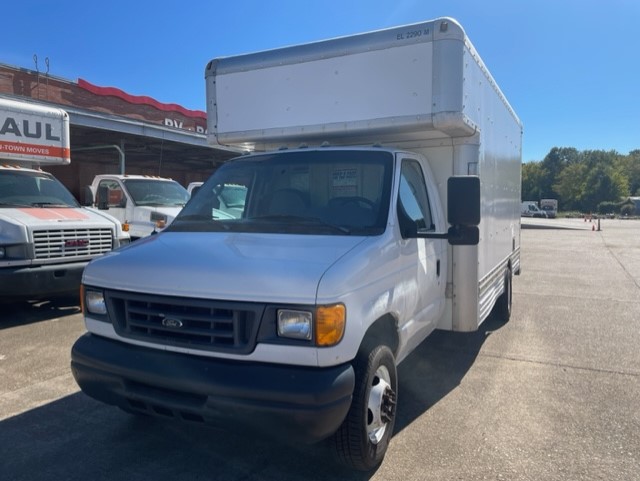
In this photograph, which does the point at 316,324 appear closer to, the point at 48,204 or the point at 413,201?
the point at 413,201

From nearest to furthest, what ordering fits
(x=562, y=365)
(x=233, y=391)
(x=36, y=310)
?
(x=233, y=391) → (x=562, y=365) → (x=36, y=310)

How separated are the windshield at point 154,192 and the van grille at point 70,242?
10.7ft

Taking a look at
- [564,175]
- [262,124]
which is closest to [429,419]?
[262,124]

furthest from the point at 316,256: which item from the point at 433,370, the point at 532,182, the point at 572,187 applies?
the point at 532,182

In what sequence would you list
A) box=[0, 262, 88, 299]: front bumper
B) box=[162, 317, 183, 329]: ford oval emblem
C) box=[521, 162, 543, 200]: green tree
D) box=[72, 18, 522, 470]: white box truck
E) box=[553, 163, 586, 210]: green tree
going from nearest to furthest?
box=[72, 18, 522, 470]: white box truck → box=[162, 317, 183, 329]: ford oval emblem → box=[0, 262, 88, 299]: front bumper → box=[553, 163, 586, 210]: green tree → box=[521, 162, 543, 200]: green tree

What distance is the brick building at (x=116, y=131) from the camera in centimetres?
1606

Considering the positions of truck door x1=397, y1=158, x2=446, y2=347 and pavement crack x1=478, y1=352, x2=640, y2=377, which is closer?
truck door x1=397, y1=158, x2=446, y2=347

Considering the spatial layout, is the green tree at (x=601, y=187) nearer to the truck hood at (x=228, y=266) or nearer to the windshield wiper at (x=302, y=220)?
the windshield wiper at (x=302, y=220)

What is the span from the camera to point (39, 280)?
6668 millimetres

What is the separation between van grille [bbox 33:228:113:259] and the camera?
6820mm

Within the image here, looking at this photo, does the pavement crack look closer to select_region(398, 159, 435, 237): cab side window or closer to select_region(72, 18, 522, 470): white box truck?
select_region(72, 18, 522, 470): white box truck

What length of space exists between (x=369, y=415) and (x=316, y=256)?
1.04 m

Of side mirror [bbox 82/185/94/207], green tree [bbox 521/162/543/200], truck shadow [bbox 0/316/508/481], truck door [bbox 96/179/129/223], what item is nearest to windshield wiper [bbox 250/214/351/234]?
truck shadow [bbox 0/316/508/481]

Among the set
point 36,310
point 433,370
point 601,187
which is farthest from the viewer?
point 601,187
